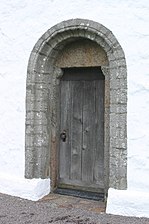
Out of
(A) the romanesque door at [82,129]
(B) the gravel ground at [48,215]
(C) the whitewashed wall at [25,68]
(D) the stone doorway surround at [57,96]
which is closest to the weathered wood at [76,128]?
(A) the romanesque door at [82,129]

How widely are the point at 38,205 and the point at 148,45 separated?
265 centimetres

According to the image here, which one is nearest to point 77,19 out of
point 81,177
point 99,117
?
point 99,117

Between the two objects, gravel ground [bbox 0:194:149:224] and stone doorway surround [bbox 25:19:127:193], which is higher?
stone doorway surround [bbox 25:19:127:193]

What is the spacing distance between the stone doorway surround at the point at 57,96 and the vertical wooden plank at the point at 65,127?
0.09 meters

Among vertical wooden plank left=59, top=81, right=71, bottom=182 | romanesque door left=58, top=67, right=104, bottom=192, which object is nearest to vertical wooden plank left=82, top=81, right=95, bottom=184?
romanesque door left=58, top=67, right=104, bottom=192

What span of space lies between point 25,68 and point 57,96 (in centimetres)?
69

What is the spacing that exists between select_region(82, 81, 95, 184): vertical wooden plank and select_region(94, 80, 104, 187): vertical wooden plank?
0.22 feet

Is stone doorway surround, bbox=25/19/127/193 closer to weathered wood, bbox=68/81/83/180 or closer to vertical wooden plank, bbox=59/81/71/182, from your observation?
vertical wooden plank, bbox=59/81/71/182

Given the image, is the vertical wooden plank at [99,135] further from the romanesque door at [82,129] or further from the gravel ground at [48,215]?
the gravel ground at [48,215]

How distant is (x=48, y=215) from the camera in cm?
433

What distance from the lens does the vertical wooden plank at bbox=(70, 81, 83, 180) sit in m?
5.38

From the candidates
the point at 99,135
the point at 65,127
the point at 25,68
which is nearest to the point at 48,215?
the point at 99,135

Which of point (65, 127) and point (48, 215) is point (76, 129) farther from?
point (48, 215)

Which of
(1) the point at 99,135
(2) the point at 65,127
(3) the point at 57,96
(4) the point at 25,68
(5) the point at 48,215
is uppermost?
(4) the point at 25,68
